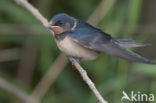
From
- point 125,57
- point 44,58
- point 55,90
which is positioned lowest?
point 55,90

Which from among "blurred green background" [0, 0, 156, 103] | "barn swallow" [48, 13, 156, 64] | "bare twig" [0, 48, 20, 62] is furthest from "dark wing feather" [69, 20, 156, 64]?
"bare twig" [0, 48, 20, 62]

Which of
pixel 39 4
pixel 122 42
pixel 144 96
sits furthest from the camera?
pixel 39 4

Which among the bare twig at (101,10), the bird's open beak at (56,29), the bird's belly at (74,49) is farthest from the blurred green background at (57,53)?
the bird's open beak at (56,29)

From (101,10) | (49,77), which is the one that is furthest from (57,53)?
(101,10)

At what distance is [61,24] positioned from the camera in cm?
272

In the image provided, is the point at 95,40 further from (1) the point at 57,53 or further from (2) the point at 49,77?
(1) the point at 57,53

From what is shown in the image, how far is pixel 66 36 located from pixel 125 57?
41cm

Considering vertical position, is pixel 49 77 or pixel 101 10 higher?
pixel 101 10

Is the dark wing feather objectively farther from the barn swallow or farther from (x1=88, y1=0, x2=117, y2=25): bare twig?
(x1=88, y1=0, x2=117, y2=25): bare twig

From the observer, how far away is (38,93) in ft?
10.2

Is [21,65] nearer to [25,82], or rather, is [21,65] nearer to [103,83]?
[25,82]

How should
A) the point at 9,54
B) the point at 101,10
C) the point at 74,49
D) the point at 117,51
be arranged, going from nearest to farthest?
1. the point at 117,51
2. the point at 74,49
3. the point at 101,10
4. the point at 9,54

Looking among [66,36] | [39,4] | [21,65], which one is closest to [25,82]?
[21,65]

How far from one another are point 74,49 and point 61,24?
142 mm
